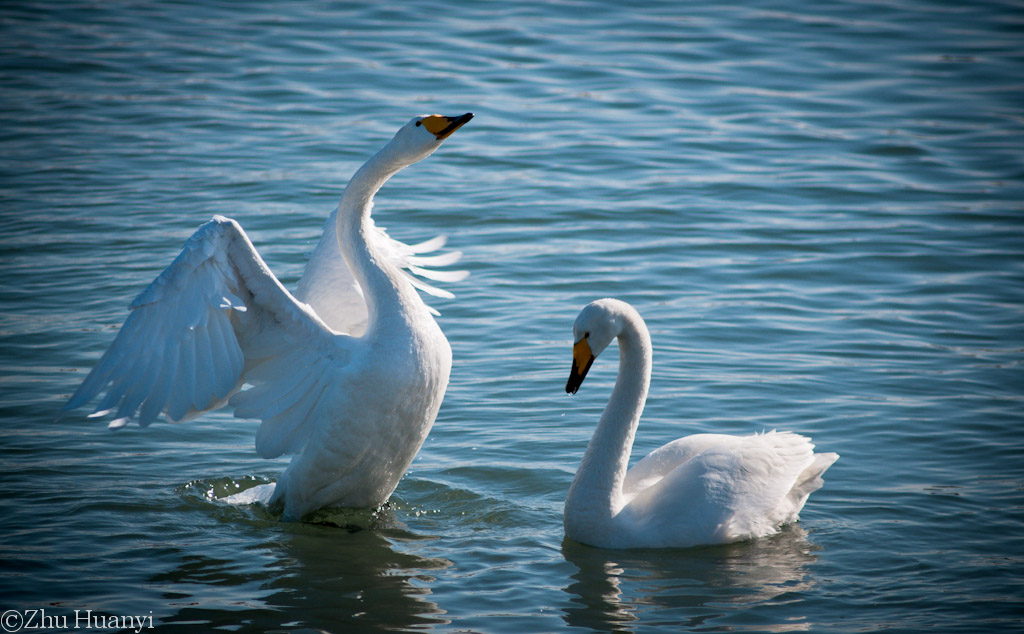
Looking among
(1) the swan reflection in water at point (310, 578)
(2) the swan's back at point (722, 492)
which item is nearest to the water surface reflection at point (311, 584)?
(1) the swan reflection in water at point (310, 578)

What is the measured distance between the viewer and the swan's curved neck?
6.65 m

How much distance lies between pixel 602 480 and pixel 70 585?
2819 millimetres

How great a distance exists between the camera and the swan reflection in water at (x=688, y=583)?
18.2 ft

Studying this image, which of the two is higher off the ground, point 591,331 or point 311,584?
point 591,331

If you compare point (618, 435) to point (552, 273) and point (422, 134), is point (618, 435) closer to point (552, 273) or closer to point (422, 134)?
point (422, 134)

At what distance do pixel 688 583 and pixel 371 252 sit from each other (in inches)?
103

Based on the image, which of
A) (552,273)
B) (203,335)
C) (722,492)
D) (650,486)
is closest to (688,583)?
(722,492)

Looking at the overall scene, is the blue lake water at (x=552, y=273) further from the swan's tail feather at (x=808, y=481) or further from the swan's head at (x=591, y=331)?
the swan's head at (x=591, y=331)

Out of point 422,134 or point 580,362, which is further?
point 422,134

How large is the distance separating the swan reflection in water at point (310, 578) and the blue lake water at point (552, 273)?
0.09 feet

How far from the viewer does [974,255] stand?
Answer: 11.0 meters

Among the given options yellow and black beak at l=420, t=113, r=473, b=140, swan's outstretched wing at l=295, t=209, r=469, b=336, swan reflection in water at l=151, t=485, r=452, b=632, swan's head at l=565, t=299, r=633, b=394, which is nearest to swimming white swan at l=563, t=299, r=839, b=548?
swan's head at l=565, t=299, r=633, b=394

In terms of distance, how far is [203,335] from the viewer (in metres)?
6.21

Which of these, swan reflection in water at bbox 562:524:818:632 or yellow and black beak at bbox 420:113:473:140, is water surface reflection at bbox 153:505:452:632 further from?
yellow and black beak at bbox 420:113:473:140
